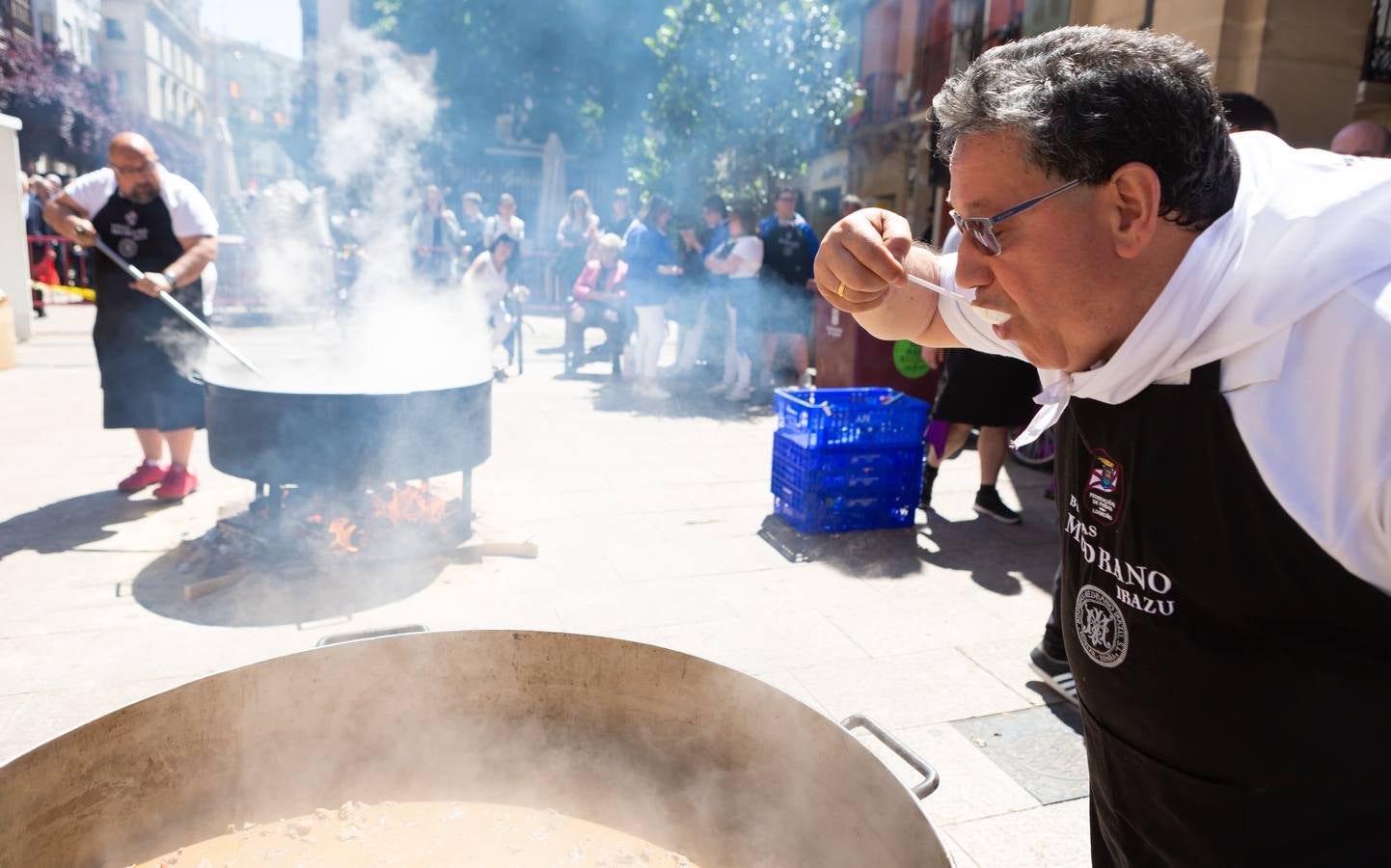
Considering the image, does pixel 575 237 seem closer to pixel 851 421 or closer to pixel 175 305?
pixel 175 305

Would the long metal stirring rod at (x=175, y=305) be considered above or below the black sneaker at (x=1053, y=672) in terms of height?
above

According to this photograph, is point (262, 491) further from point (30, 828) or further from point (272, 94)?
point (272, 94)

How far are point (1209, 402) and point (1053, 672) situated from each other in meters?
2.68

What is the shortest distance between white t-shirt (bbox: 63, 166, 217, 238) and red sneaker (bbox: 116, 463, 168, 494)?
1533 millimetres

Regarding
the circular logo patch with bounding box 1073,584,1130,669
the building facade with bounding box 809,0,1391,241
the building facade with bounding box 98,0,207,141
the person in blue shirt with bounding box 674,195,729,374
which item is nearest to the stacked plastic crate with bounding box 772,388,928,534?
the building facade with bounding box 809,0,1391,241

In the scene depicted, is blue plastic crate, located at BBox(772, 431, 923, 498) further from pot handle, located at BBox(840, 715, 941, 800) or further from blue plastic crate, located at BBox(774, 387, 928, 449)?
pot handle, located at BBox(840, 715, 941, 800)

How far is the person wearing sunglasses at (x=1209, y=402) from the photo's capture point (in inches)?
42.3

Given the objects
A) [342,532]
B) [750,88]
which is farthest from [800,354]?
[342,532]

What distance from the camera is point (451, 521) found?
5047mm

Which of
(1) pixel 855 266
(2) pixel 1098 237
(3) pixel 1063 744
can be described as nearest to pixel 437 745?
(1) pixel 855 266

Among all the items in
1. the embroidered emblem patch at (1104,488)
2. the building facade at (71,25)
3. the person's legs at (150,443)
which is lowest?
the person's legs at (150,443)

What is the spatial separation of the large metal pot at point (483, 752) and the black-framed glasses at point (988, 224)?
88 cm

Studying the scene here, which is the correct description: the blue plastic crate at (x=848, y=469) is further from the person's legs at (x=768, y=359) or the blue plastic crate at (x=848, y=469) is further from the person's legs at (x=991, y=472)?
the person's legs at (x=768, y=359)

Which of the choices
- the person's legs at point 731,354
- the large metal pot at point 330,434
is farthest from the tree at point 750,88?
the large metal pot at point 330,434
